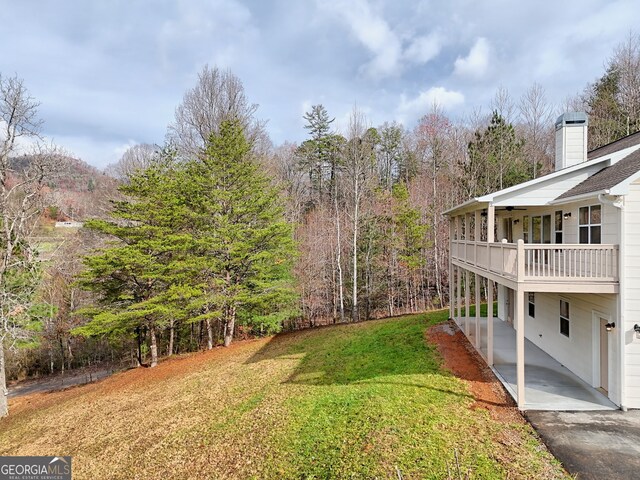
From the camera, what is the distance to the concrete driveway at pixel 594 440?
559cm

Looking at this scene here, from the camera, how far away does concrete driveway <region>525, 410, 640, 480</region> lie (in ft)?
18.3

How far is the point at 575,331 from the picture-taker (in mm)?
9711

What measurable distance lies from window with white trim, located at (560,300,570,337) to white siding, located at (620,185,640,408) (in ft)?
8.82

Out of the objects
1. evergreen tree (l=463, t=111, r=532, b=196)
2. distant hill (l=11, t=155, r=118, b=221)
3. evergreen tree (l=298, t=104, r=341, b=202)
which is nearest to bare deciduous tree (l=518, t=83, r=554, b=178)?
evergreen tree (l=463, t=111, r=532, b=196)

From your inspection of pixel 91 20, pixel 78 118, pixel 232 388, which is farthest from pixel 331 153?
pixel 232 388

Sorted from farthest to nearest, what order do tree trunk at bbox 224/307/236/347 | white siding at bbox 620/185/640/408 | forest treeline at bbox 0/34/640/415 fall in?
tree trunk at bbox 224/307/236/347
forest treeline at bbox 0/34/640/415
white siding at bbox 620/185/640/408

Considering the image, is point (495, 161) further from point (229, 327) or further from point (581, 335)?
point (229, 327)

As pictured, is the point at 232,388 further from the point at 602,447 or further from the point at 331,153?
the point at 331,153

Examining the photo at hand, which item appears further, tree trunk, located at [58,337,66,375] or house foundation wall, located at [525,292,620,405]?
tree trunk, located at [58,337,66,375]

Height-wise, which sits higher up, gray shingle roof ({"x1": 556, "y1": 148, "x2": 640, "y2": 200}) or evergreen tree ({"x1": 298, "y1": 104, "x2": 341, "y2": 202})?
evergreen tree ({"x1": 298, "y1": 104, "x2": 341, "y2": 202})

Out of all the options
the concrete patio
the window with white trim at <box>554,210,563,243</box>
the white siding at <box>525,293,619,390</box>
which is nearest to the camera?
the concrete patio

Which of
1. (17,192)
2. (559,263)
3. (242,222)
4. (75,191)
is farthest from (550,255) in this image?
(75,191)

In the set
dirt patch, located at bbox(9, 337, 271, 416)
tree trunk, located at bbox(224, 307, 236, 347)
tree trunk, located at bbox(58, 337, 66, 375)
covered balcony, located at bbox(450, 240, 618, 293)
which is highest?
covered balcony, located at bbox(450, 240, 618, 293)

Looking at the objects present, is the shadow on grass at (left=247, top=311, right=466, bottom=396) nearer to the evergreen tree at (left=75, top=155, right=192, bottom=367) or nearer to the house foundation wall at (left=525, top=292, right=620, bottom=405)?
the house foundation wall at (left=525, top=292, right=620, bottom=405)
